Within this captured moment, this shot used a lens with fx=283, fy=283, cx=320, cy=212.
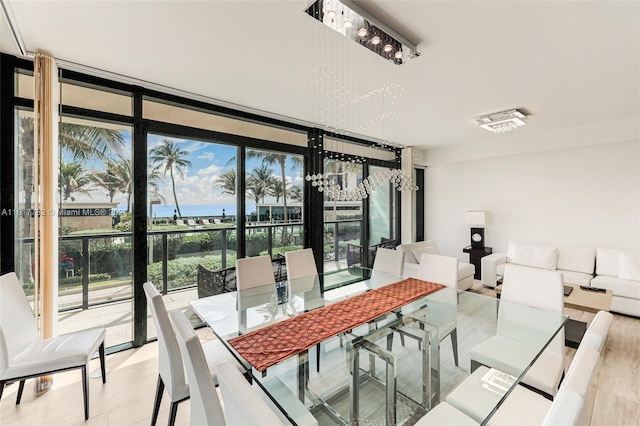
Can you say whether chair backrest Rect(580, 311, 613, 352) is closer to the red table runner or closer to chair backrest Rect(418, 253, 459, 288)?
the red table runner

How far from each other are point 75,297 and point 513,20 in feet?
14.6

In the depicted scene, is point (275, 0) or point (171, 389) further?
point (275, 0)

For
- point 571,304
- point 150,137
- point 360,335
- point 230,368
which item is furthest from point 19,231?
point 571,304

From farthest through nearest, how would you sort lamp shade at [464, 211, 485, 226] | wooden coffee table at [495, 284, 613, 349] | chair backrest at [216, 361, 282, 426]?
lamp shade at [464, 211, 485, 226]
wooden coffee table at [495, 284, 613, 349]
chair backrest at [216, 361, 282, 426]

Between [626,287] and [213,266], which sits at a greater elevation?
[213,266]

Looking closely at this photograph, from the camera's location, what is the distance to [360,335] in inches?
79.8

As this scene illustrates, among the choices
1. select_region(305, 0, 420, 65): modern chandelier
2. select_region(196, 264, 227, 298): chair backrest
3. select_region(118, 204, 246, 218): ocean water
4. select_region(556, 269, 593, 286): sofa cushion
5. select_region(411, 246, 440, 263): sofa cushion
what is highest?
select_region(305, 0, 420, 65): modern chandelier

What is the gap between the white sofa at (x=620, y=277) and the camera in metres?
3.70

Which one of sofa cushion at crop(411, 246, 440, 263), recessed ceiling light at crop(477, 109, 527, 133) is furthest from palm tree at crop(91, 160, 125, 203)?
recessed ceiling light at crop(477, 109, 527, 133)

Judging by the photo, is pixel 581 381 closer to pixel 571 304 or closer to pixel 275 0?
pixel 275 0

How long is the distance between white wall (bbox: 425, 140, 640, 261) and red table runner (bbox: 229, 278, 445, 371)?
3.84m

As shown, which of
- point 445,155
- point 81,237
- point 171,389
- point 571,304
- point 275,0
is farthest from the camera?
point 445,155

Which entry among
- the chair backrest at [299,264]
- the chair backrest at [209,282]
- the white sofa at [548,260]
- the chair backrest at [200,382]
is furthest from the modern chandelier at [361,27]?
the white sofa at [548,260]

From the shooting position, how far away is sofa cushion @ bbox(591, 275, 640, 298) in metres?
3.67
